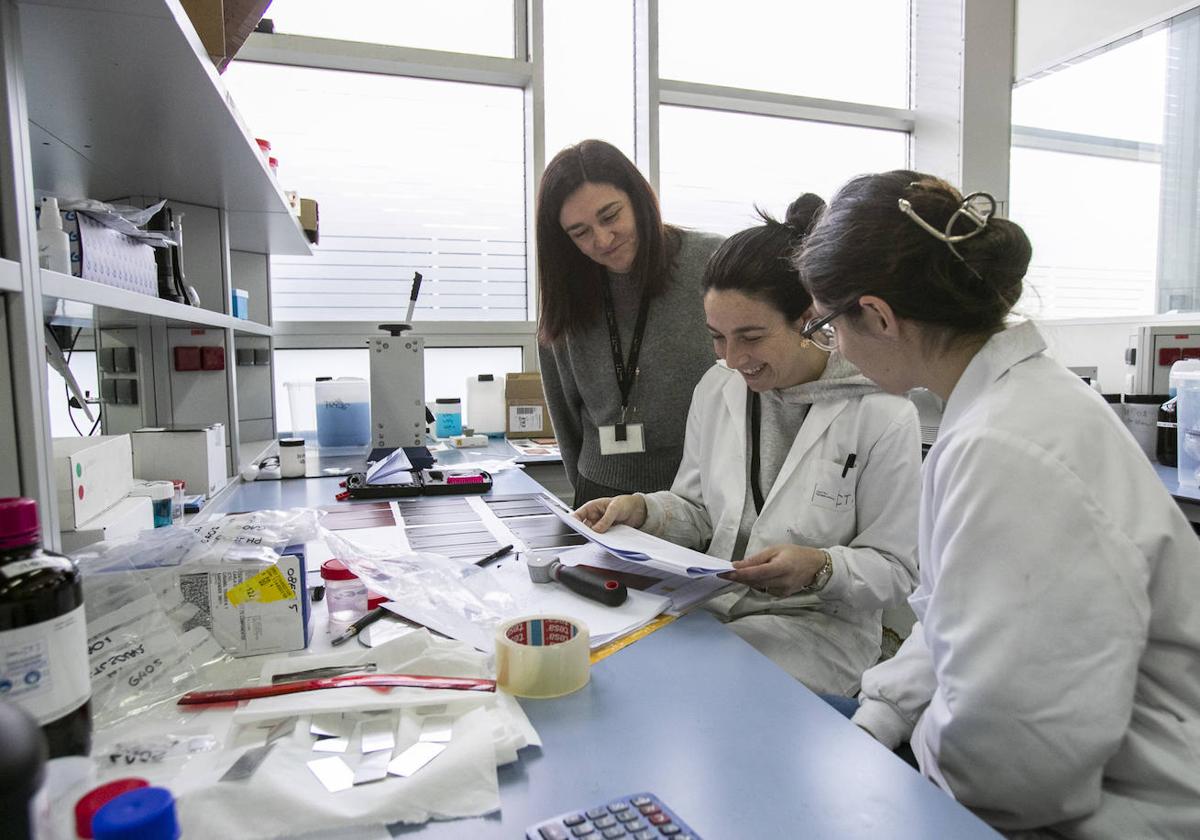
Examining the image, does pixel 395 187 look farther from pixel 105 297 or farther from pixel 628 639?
pixel 628 639

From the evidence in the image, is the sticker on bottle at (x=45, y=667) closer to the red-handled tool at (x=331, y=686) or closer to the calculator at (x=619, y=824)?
the red-handled tool at (x=331, y=686)

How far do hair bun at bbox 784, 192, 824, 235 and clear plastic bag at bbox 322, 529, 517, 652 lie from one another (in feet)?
2.60

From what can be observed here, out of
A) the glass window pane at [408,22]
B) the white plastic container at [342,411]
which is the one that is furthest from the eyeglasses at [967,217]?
the glass window pane at [408,22]

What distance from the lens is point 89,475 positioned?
1.13 m

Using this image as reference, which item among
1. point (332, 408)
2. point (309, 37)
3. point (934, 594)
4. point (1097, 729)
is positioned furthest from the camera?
point (309, 37)

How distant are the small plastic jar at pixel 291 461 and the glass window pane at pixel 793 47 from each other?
2369 mm

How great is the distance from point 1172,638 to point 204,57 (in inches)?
56.4

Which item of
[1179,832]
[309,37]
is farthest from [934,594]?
[309,37]

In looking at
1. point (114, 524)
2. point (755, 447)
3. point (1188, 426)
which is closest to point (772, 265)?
point (755, 447)

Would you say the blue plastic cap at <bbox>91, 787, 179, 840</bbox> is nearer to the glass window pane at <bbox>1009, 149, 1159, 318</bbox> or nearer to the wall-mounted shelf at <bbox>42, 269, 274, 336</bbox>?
the wall-mounted shelf at <bbox>42, 269, 274, 336</bbox>

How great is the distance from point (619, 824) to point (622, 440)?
4.40 ft

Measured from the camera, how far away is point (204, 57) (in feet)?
3.61

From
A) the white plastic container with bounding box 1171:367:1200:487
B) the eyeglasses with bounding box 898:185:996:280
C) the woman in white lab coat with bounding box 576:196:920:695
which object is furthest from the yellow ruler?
the white plastic container with bounding box 1171:367:1200:487

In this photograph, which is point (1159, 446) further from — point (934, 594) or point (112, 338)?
point (112, 338)
